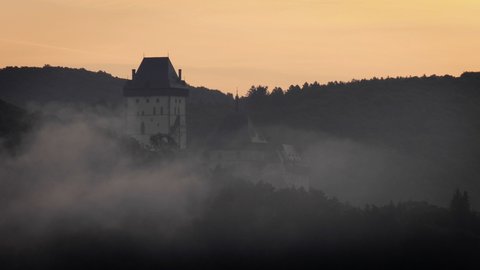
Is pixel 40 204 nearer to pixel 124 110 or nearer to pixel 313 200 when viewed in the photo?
pixel 313 200

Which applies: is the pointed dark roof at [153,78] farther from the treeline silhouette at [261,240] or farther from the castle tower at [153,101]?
the treeline silhouette at [261,240]

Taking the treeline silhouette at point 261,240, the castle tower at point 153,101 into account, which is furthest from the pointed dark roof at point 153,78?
the treeline silhouette at point 261,240

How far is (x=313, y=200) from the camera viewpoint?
382 ft

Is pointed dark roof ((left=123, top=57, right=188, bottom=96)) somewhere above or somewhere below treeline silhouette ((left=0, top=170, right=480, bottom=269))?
above

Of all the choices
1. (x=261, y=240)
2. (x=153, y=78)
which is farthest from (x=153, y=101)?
(x=261, y=240)

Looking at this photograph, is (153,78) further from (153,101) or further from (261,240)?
(261,240)

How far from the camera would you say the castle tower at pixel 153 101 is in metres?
141

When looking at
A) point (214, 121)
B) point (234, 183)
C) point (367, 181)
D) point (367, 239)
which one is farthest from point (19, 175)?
point (367, 181)

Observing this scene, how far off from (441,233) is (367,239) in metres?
7.91

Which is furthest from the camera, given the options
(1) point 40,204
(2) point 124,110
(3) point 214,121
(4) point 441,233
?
(3) point 214,121

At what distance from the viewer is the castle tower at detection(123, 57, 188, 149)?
141250 millimetres

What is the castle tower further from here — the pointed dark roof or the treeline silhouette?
the treeline silhouette

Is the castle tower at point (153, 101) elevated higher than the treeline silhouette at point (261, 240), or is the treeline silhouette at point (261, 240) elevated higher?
the castle tower at point (153, 101)

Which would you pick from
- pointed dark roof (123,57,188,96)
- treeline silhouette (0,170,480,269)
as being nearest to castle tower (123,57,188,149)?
pointed dark roof (123,57,188,96)
